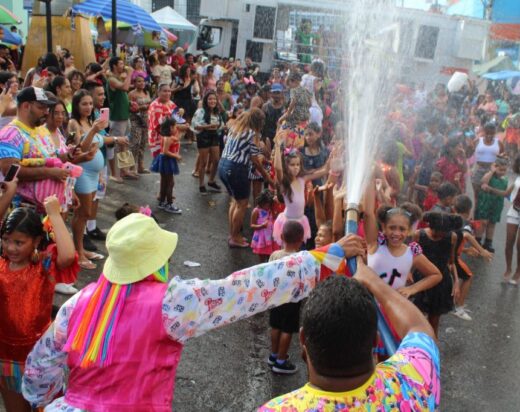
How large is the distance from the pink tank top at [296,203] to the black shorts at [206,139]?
3.53 metres

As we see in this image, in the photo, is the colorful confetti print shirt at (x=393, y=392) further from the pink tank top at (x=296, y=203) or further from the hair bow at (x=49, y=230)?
the pink tank top at (x=296, y=203)

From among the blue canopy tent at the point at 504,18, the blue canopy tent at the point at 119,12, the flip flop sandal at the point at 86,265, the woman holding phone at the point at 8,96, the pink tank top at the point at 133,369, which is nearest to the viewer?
the pink tank top at the point at 133,369

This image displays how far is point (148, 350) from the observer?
2129 mm

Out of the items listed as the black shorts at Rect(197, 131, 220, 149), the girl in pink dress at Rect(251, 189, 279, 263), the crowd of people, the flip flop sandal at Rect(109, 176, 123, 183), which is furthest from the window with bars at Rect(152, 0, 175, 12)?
the girl in pink dress at Rect(251, 189, 279, 263)

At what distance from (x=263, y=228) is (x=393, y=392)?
4.69 m

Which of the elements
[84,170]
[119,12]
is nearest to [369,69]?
[84,170]

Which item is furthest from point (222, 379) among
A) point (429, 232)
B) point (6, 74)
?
point (6, 74)

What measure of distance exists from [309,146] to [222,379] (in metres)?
3.58

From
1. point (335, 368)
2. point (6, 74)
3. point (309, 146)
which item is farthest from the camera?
point (309, 146)

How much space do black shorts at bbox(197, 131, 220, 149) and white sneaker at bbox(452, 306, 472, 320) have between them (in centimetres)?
497

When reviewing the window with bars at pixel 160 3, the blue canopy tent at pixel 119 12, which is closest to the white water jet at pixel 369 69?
the blue canopy tent at pixel 119 12

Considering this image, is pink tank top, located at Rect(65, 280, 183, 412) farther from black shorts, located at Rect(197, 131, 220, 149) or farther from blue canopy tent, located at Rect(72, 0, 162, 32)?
blue canopy tent, located at Rect(72, 0, 162, 32)

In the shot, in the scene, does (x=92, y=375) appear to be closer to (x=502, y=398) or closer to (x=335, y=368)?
(x=335, y=368)

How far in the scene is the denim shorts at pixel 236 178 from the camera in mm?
7125
